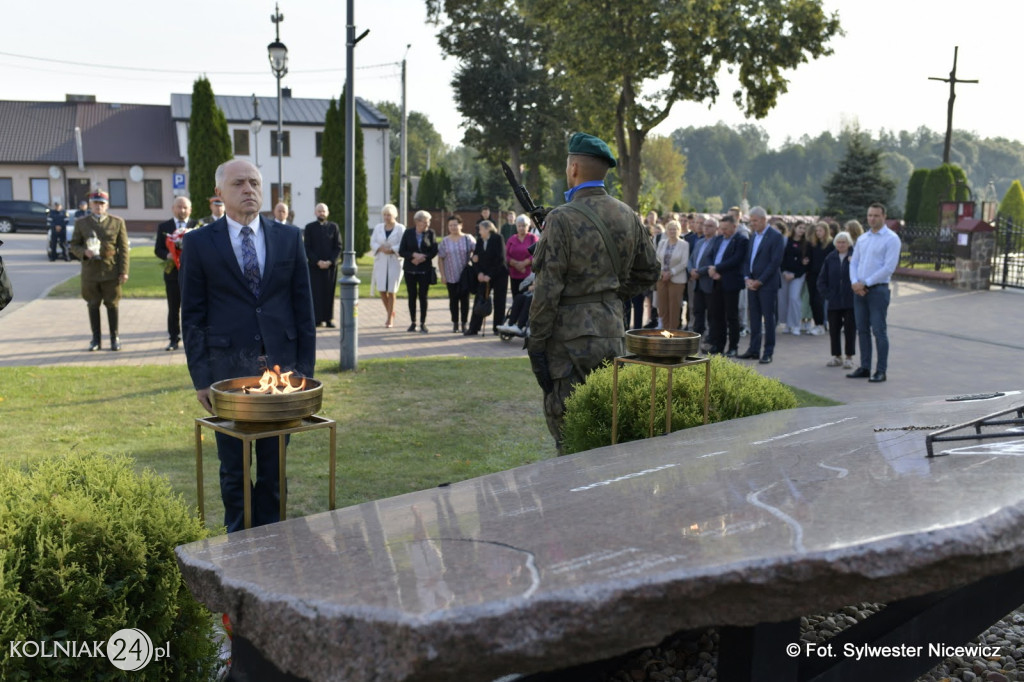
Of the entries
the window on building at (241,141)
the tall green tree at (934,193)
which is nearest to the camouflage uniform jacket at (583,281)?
the tall green tree at (934,193)

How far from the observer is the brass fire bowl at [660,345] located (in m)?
5.29

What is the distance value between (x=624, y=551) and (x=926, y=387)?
9170mm

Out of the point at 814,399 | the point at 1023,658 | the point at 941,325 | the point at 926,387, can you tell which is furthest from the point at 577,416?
the point at 941,325

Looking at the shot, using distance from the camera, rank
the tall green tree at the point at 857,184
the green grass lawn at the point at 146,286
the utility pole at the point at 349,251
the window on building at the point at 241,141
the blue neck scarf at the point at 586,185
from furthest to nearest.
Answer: the window on building at the point at 241,141 < the tall green tree at the point at 857,184 < the green grass lawn at the point at 146,286 < the utility pole at the point at 349,251 < the blue neck scarf at the point at 586,185

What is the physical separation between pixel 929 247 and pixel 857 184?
1176 centimetres

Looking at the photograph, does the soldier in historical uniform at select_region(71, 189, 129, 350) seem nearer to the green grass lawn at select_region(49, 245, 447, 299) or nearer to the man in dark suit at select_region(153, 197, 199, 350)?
the man in dark suit at select_region(153, 197, 199, 350)

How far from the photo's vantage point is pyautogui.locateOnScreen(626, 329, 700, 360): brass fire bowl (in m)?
5.29

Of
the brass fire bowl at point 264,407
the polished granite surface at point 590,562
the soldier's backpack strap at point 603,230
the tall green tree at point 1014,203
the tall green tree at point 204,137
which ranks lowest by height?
the polished granite surface at point 590,562

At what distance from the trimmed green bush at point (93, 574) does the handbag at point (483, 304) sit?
11.9m

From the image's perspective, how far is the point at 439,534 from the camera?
3.10 m

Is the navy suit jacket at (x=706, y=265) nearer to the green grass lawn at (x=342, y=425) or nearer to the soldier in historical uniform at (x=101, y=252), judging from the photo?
the green grass lawn at (x=342, y=425)

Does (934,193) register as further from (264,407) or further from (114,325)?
(264,407)

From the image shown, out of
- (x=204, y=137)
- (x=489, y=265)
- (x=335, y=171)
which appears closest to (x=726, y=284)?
(x=489, y=265)

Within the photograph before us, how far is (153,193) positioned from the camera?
5791 cm
